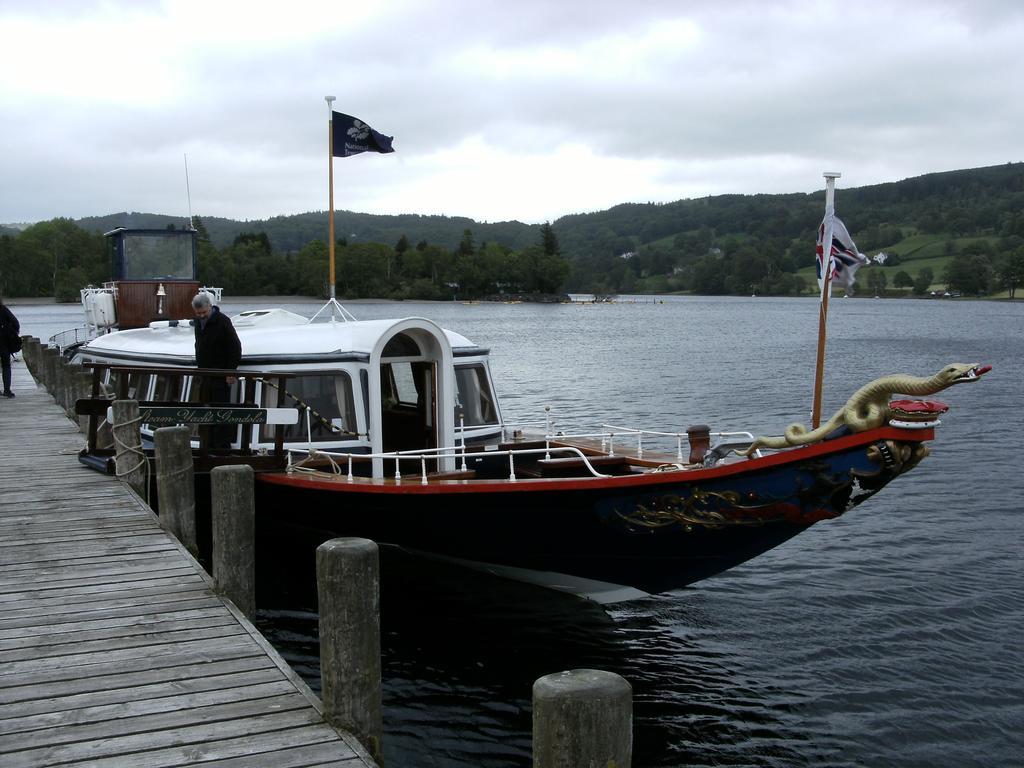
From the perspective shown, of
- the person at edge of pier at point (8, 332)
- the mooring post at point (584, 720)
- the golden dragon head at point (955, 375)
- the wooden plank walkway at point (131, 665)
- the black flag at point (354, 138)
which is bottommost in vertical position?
the wooden plank walkway at point (131, 665)

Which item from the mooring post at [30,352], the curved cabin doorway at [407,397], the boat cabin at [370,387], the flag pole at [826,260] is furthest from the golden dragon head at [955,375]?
the mooring post at [30,352]

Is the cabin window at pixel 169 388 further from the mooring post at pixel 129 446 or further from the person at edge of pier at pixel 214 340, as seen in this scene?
the mooring post at pixel 129 446

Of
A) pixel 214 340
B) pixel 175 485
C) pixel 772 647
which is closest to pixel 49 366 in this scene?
pixel 214 340

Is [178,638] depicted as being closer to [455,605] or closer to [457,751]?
[457,751]

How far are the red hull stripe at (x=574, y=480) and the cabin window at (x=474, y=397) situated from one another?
2046mm

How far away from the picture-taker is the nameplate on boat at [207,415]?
36.0 ft

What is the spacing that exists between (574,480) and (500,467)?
2.48m

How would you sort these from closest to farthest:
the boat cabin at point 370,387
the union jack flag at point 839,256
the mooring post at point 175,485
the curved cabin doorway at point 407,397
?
the mooring post at point 175,485 < the union jack flag at point 839,256 < the boat cabin at point 370,387 < the curved cabin doorway at point 407,397

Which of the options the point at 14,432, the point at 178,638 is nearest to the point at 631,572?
the point at 178,638

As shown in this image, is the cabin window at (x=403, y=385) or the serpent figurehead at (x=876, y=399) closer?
the serpent figurehead at (x=876, y=399)

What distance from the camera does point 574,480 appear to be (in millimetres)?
9875

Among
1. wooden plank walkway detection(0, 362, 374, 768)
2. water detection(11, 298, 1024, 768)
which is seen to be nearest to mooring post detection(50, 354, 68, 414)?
water detection(11, 298, 1024, 768)

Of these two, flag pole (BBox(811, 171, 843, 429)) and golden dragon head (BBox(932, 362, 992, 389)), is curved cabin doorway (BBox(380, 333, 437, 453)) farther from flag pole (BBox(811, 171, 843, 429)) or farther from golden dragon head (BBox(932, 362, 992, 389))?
golden dragon head (BBox(932, 362, 992, 389))

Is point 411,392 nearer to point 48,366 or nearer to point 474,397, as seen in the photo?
point 474,397
